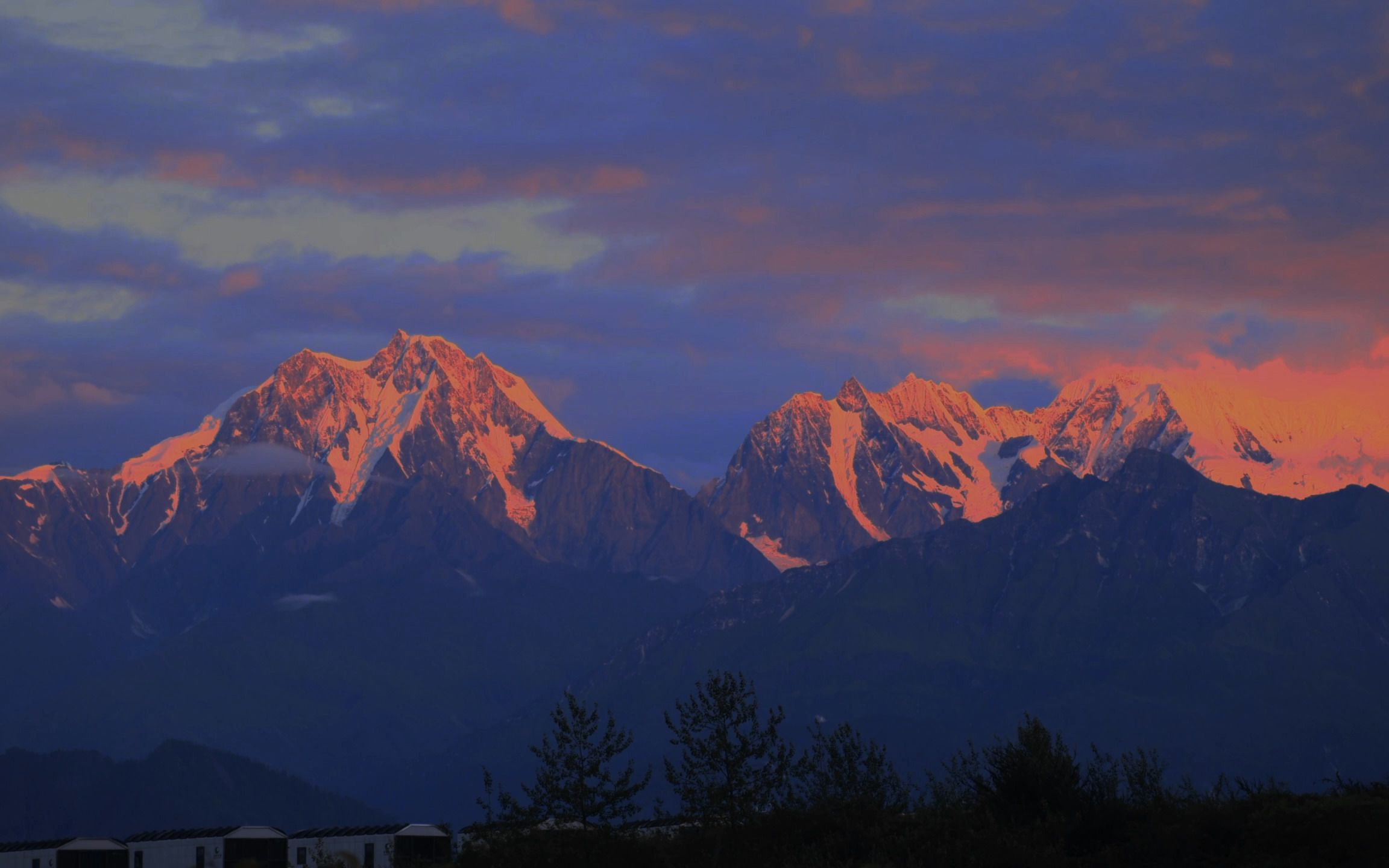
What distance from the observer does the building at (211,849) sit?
539ft

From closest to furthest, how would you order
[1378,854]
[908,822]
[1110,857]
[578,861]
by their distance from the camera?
1. [1378,854]
2. [1110,857]
3. [908,822]
4. [578,861]

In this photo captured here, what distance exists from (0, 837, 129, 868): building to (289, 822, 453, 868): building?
14589 millimetres

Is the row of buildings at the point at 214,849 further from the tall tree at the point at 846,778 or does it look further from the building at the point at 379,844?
the tall tree at the point at 846,778

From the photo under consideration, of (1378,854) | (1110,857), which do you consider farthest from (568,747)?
(1378,854)

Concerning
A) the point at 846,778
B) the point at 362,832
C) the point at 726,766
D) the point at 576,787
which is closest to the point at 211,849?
the point at 362,832

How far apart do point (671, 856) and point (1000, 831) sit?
715 inches

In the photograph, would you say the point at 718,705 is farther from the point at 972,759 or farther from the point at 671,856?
the point at 972,759

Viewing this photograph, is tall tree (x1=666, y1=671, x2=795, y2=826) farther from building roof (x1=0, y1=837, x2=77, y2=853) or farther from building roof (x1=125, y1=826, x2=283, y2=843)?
building roof (x1=0, y1=837, x2=77, y2=853)

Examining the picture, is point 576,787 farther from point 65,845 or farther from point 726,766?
point 65,845

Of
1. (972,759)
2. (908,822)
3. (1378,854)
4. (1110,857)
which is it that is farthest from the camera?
(972,759)

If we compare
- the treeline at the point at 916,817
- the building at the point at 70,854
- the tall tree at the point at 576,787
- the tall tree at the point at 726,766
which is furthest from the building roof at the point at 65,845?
the tall tree at the point at 726,766

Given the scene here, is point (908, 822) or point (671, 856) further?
point (671, 856)

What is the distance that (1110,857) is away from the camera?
81188 millimetres

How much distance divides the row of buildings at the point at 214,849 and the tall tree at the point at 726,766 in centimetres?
6020
